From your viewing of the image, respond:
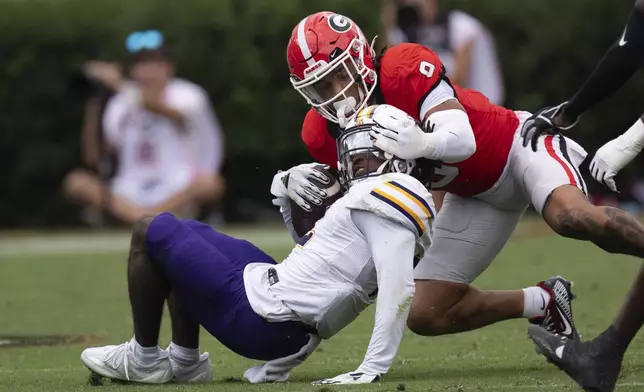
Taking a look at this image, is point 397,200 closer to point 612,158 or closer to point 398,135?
point 398,135

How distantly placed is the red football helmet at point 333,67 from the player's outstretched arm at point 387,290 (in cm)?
75

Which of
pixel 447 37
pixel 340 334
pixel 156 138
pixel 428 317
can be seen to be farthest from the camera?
pixel 156 138

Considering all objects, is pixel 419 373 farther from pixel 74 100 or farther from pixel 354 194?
pixel 74 100

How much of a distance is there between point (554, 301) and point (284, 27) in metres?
9.49

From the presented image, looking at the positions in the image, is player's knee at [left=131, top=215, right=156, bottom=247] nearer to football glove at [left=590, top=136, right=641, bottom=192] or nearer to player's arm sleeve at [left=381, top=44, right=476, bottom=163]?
player's arm sleeve at [left=381, top=44, right=476, bottom=163]

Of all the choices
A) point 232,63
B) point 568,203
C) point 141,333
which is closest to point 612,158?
point 568,203

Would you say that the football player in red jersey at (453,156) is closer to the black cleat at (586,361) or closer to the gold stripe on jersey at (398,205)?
the gold stripe on jersey at (398,205)

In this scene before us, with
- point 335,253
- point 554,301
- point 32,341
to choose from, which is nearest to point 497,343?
point 554,301

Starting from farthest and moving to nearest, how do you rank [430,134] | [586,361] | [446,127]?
[446,127] < [430,134] < [586,361]

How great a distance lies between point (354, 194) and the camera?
5.12 m

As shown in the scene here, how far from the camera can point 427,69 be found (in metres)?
5.73

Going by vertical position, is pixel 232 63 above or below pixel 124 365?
below

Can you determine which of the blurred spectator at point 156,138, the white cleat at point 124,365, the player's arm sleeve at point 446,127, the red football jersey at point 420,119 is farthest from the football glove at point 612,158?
the blurred spectator at point 156,138

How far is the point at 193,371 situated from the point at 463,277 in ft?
4.85
